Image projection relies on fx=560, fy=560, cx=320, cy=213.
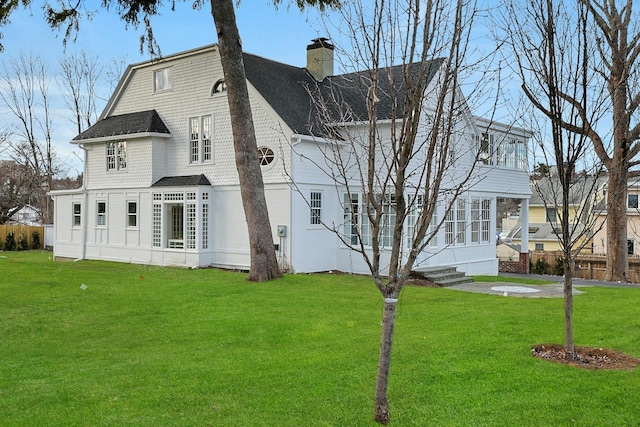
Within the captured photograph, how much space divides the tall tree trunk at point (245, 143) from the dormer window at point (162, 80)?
6.10 meters

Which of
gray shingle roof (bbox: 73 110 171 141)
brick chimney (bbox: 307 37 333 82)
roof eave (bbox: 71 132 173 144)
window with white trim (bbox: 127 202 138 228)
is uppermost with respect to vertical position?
brick chimney (bbox: 307 37 333 82)

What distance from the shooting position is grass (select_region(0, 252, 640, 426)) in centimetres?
540

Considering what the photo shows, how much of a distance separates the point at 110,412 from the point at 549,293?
37.8 ft

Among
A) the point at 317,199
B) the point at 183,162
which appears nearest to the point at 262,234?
the point at 317,199

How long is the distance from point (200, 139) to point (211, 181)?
164 centimetres

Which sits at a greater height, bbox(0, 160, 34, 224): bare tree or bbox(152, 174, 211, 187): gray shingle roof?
bbox(0, 160, 34, 224): bare tree

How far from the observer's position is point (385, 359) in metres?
4.88

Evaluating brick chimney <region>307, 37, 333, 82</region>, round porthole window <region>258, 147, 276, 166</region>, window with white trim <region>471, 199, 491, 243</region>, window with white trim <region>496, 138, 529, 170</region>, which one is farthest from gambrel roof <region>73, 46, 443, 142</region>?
window with white trim <region>496, 138, 529, 170</region>

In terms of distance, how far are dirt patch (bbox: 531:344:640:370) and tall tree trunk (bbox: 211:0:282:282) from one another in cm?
867

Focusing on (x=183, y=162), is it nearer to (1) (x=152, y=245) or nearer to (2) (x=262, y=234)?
(1) (x=152, y=245)

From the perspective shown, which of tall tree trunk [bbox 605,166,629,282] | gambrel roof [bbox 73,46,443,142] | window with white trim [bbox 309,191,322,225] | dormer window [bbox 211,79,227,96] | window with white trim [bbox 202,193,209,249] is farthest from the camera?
tall tree trunk [bbox 605,166,629,282]

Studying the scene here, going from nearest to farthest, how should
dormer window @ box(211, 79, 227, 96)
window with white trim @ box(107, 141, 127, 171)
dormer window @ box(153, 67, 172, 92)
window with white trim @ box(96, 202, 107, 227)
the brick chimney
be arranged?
dormer window @ box(211, 79, 227, 96) < dormer window @ box(153, 67, 172, 92) < window with white trim @ box(107, 141, 127, 171) < the brick chimney < window with white trim @ box(96, 202, 107, 227)

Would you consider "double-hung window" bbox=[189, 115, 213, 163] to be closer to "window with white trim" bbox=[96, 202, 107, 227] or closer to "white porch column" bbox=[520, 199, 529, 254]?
"window with white trim" bbox=[96, 202, 107, 227]

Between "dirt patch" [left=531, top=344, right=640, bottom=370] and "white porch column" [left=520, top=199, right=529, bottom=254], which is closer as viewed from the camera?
"dirt patch" [left=531, top=344, right=640, bottom=370]
